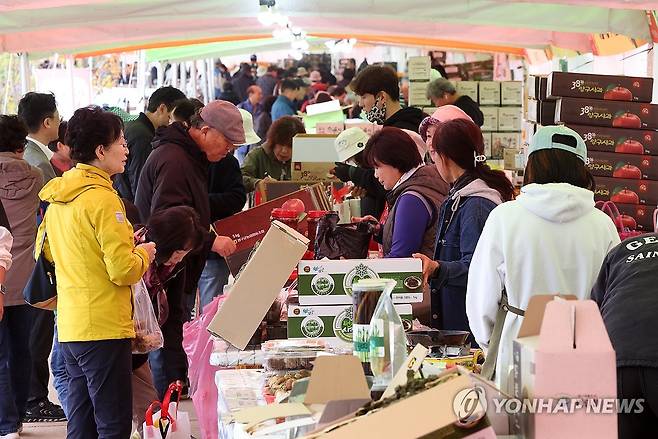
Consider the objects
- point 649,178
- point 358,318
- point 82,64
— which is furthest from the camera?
point 82,64

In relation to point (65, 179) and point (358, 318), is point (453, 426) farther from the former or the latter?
point (65, 179)

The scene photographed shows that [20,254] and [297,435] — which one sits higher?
[297,435]

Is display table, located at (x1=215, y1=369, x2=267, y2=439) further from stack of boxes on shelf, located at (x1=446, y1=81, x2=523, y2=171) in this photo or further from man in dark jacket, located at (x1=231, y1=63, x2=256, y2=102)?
man in dark jacket, located at (x1=231, y1=63, x2=256, y2=102)

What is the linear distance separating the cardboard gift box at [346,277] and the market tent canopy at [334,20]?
4.29 meters

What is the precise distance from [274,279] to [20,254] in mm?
2412

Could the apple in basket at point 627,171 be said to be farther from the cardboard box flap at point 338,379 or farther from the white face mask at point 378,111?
the cardboard box flap at point 338,379

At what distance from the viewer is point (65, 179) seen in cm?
399

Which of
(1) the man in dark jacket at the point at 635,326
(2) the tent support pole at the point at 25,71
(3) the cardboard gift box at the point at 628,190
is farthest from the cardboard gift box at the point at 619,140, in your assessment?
(2) the tent support pole at the point at 25,71

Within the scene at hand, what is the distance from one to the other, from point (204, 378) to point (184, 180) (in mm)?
1306

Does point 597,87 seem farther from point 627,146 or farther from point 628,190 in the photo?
point 628,190

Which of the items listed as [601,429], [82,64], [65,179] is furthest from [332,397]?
[82,64]

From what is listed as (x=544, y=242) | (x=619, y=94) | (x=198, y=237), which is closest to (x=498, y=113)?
(x=619, y=94)

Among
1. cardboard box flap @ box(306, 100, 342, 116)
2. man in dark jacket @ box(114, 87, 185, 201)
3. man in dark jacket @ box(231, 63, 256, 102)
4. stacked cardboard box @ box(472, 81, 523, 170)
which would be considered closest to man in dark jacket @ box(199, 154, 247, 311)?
man in dark jacket @ box(114, 87, 185, 201)

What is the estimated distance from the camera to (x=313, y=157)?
7160mm
